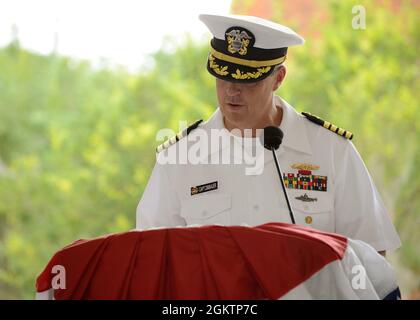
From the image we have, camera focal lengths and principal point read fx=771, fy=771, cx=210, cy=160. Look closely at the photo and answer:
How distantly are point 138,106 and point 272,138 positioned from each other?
4.41m

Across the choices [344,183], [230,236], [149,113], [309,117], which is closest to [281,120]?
[309,117]

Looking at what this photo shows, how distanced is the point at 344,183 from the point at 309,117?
27 centimetres

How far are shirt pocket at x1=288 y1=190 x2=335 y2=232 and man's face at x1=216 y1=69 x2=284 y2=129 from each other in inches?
10.1

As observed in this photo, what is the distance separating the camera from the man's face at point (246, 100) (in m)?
2.15

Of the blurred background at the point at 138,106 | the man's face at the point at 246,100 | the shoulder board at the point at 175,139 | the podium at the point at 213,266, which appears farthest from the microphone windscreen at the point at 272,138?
the blurred background at the point at 138,106

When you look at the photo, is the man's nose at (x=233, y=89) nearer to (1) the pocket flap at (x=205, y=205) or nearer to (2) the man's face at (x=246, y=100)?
(2) the man's face at (x=246, y=100)

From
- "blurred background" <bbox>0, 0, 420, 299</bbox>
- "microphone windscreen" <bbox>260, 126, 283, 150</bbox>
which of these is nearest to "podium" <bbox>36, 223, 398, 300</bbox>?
"microphone windscreen" <bbox>260, 126, 283, 150</bbox>

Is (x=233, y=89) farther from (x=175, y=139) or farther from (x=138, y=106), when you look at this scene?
(x=138, y=106)

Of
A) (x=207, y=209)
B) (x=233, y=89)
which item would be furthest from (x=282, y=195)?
(x=233, y=89)

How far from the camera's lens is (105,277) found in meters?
1.52

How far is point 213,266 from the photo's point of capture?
57.7 inches

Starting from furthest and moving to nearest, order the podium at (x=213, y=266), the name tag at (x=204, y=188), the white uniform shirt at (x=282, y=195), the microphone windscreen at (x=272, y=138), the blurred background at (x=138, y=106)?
the blurred background at (x=138, y=106)
the name tag at (x=204, y=188)
the white uniform shirt at (x=282, y=195)
the microphone windscreen at (x=272, y=138)
the podium at (x=213, y=266)
